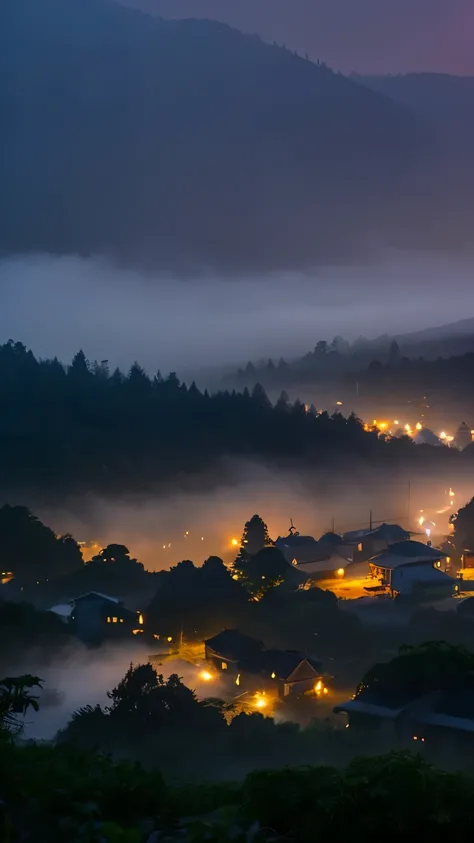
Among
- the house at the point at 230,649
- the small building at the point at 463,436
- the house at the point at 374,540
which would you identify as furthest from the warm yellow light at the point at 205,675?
the small building at the point at 463,436

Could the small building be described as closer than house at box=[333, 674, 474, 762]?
No

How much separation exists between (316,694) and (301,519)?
380 inches

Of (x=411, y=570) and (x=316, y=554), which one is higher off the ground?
(x=316, y=554)

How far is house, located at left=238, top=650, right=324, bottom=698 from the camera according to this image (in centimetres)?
739

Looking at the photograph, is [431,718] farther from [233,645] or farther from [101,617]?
[101,617]

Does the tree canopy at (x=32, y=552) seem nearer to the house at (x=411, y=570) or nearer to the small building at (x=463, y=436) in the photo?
the house at (x=411, y=570)

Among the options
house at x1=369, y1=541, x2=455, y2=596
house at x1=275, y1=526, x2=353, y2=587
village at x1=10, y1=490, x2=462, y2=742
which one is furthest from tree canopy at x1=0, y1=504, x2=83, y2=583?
house at x1=369, y1=541, x2=455, y2=596

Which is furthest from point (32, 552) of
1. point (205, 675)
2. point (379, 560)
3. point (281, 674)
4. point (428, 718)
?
point (428, 718)

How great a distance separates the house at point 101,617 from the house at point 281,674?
196 cm

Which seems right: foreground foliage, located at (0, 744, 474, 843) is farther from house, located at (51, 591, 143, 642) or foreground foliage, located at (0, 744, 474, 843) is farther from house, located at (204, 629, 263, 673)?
house, located at (51, 591, 143, 642)

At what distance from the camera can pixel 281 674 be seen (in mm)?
7473

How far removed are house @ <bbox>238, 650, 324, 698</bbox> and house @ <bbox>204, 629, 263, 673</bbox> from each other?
16cm

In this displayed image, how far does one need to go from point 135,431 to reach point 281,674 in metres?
12.6

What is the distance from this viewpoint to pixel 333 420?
21.8 metres
